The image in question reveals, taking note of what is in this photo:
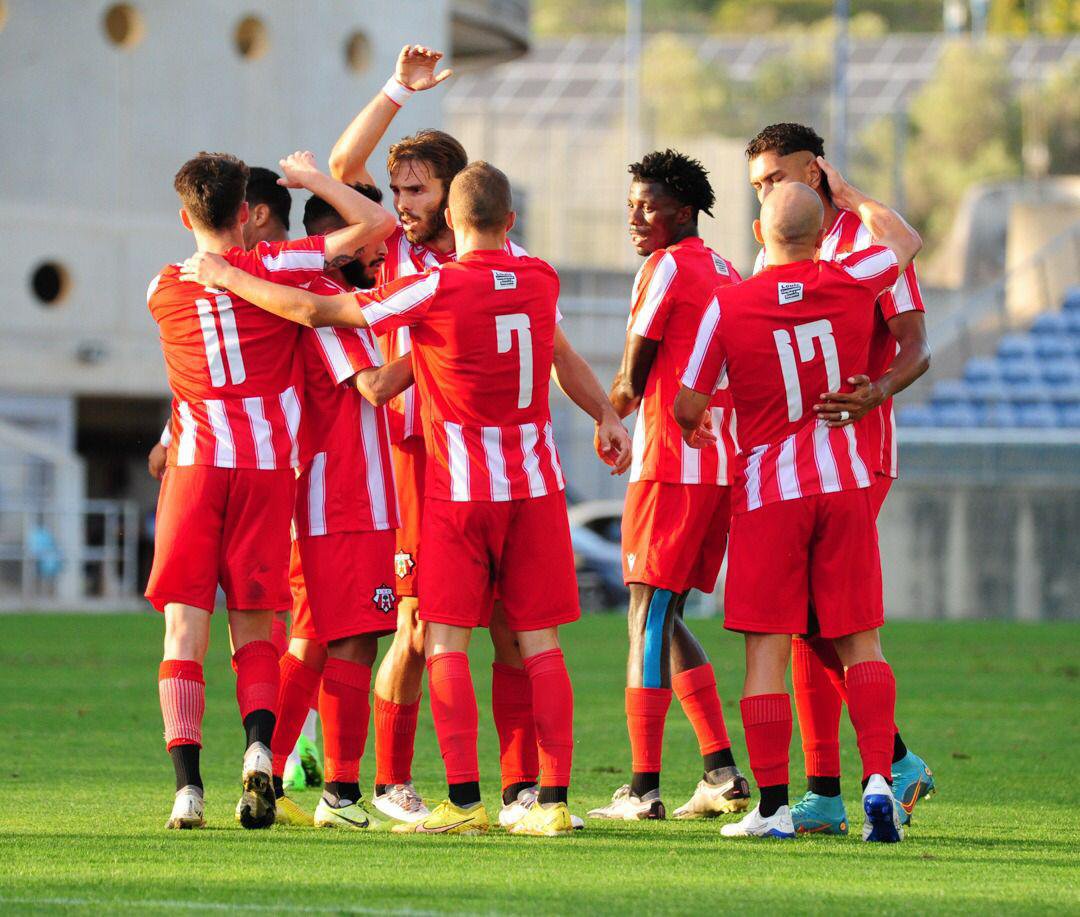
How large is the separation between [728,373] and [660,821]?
155 cm

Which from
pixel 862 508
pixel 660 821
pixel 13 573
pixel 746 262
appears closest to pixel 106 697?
pixel 660 821

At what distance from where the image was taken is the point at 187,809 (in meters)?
6.50

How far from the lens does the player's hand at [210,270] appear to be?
6648mm

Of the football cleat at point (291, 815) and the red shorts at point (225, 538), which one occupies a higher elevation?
Result: the red shorts at point (225, 538)

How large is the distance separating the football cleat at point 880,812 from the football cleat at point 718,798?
88 centimetres

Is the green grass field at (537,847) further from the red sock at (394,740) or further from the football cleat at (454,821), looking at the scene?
the red sock at (394,740)

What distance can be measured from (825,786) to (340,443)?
6.33 ft

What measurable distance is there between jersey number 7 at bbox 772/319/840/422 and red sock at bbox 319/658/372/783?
1.67 meters

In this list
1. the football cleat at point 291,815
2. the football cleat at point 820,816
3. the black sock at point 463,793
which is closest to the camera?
the black sock at point 463,793

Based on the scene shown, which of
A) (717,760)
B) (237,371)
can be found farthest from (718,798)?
(237,371)

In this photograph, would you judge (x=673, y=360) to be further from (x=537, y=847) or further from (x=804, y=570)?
(x=537, y=847)

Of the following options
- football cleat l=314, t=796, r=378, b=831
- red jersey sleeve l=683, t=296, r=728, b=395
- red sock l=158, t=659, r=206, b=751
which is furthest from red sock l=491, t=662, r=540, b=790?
red jersey sleeve l=683, t=296, r=728, b=395

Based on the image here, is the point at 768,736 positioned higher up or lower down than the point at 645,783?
higher up

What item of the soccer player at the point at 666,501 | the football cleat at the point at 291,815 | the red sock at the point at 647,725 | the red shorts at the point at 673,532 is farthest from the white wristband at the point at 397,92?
the football cleat at the point at 291,815
